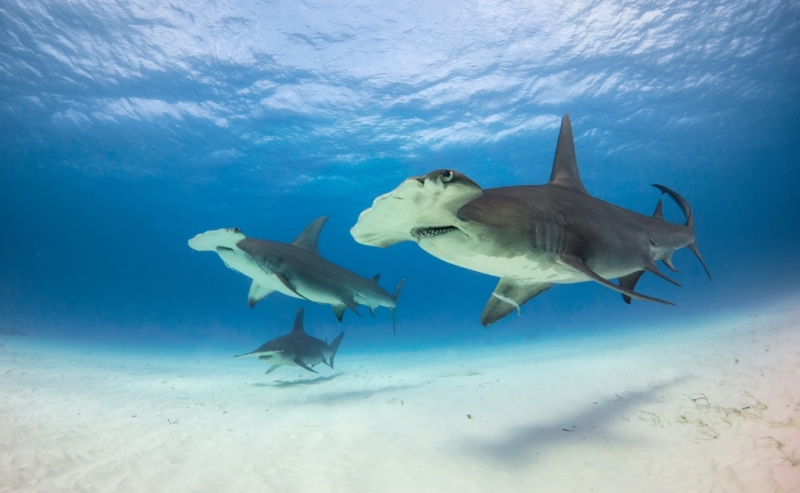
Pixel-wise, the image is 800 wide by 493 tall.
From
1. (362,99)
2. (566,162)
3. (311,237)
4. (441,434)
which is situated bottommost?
(441,434)

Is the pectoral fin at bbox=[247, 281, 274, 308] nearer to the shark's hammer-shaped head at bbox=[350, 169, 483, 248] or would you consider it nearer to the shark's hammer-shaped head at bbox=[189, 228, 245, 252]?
the shark's hammer-shaped head at bbox=[189, 228, 245, 252]

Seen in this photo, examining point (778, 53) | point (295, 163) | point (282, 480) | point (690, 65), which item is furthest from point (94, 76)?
point (778, 53)

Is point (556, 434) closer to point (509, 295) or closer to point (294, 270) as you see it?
point (509, 295)

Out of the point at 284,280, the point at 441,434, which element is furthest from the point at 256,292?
the point at 441,434

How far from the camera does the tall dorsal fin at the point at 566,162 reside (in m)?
4.96

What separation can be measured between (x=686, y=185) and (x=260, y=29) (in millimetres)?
60366

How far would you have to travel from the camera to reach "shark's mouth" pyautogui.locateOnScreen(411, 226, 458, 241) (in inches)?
115

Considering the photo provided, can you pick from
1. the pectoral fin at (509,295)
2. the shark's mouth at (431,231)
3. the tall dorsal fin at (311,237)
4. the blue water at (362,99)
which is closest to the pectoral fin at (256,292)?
the tall dorsal fin at (311,237)

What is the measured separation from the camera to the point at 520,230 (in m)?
3.27

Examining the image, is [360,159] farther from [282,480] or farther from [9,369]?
[282,480]

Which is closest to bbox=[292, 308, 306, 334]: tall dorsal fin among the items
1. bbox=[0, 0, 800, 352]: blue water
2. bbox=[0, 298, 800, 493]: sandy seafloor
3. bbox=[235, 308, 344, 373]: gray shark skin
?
bbox=[235, 308, 344, 373]: gray shark skin

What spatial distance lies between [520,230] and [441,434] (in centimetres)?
320

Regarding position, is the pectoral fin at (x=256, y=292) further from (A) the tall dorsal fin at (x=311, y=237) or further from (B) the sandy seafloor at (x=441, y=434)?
(B) the sandy seafloor at (x=441, y=434)

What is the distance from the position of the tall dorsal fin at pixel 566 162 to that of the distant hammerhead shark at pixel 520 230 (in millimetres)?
14
